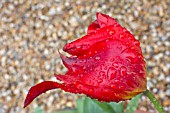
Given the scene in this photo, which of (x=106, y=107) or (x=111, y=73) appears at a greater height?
(x=106, y=107)

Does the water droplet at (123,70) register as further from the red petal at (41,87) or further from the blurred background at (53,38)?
the blurred background at (53,38)

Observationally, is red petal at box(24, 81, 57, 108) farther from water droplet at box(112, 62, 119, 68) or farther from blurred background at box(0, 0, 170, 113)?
blurred background at box(0, 0, 170, 113)

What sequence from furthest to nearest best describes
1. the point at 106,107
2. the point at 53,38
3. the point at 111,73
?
Answer: the point at 53,38, the point at 106,107, the point at 111,73

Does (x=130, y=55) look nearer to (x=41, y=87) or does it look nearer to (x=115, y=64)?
(x=115, y=64)

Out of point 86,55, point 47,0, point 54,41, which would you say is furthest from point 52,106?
point 86,55

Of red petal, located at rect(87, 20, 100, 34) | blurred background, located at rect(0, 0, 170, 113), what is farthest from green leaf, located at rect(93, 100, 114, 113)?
blurred background, located at rect(0, 0, 170, 113)

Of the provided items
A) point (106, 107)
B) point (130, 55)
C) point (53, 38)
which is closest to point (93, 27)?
point (130, 55)
